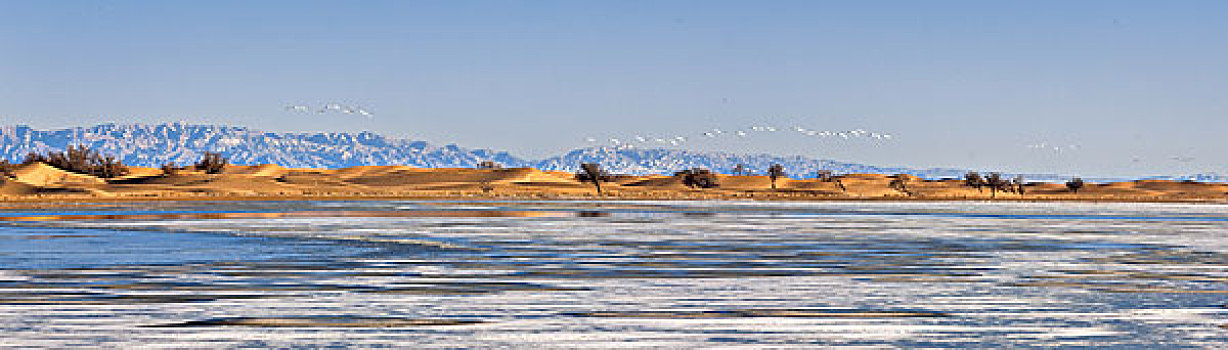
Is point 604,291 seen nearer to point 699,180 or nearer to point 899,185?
point 699,180

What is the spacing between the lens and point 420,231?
123 ft

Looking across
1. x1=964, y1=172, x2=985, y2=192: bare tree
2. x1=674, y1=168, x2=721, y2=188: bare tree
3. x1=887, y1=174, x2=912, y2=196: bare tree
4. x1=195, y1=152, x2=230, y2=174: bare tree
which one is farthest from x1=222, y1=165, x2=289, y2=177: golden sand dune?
x1=964, y1=172, x2=985, y2=192: bare tree

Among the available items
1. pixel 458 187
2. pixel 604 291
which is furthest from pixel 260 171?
pixel 604 291

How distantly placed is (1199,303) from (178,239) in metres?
21.9

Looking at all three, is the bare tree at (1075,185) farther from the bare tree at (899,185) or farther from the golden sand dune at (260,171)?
the golden sand dune at (260,171)

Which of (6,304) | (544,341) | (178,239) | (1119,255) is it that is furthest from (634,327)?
(178,239)

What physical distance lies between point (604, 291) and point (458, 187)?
439 ft

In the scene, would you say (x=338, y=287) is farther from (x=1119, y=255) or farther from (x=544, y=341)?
(x=1119, y=255)

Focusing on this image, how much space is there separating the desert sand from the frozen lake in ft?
214

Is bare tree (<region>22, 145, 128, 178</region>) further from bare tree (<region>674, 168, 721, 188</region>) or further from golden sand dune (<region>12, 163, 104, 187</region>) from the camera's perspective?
bare tree (<region>674, 168, 721, 188</region>)

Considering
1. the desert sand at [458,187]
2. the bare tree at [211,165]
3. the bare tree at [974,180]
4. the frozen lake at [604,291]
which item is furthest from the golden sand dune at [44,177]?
the bare tree at [974,180]

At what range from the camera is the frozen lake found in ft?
45.4

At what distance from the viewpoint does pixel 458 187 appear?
497 feet

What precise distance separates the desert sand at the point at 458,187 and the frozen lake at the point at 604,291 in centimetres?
6533
